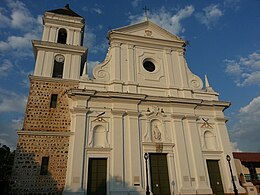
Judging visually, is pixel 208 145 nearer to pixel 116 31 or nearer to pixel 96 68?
pixel 96 68

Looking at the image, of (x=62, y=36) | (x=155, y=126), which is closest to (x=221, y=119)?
(x=155, y=126)

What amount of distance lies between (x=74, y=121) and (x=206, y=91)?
11.3 m

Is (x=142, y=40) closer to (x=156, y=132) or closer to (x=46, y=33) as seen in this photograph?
(x=46, y=33)

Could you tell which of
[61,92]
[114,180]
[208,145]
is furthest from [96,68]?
[208,145]

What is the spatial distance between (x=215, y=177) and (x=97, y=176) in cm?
848

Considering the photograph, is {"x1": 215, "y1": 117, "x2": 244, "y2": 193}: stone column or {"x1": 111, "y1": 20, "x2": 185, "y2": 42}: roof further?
{"x1": 111, "y1": 20, "x2": 185, "y2": 42}: roof

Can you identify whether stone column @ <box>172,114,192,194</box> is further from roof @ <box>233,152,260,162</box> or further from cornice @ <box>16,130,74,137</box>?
roof @ <box>233,152,260,162</box>

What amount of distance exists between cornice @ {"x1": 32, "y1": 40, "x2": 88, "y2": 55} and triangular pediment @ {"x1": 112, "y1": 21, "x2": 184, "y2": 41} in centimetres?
470

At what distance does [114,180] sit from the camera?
14.1 meters

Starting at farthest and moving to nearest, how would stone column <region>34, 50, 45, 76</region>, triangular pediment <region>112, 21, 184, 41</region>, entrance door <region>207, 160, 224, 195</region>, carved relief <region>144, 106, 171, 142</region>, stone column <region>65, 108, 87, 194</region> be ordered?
triangular pediment <region>112, 21, 184, 41</region> → stone column <region>34, 50, 45, 76</region> → carved relief <region>144, 106, 171, 142</region> → entrance door <region>207, 160, 224, 195</region> → stone column <region>65, 108, 87, 194</region>

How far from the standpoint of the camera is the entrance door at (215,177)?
15.9m

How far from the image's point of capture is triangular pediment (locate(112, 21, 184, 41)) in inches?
799

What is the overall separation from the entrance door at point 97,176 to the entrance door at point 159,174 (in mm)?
3187

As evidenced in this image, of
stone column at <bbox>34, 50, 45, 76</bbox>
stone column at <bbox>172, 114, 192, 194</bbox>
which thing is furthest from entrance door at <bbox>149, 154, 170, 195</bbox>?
stone column at <bbox>34, 50, 45, 76</bbox>
